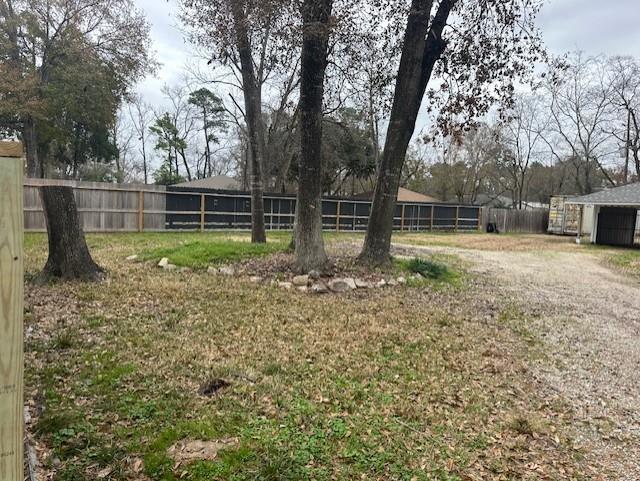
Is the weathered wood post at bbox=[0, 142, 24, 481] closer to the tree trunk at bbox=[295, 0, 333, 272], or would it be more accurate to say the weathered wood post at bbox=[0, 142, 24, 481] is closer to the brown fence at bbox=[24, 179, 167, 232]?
the tree trunk at bbox=[295, 0, 333, 272]

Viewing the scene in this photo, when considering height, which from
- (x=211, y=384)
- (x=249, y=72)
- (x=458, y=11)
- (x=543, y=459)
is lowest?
(x=543, y=459)

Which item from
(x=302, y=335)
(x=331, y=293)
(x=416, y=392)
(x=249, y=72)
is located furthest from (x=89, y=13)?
(x=416, y=392)

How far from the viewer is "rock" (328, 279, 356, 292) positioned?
6.46 m

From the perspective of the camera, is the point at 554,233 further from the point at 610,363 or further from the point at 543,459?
the point at 543,459

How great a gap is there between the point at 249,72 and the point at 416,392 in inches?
324

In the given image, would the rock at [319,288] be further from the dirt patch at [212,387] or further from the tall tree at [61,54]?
the tall tree at [61,54]

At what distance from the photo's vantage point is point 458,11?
7.66 m

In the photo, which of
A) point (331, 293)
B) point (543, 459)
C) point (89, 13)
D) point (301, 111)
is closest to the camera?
point (543, 459)

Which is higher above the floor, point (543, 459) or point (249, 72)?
point (249, 72)

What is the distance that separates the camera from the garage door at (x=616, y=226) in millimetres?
18984

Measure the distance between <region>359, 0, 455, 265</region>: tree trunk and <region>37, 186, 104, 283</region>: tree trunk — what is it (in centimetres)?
441

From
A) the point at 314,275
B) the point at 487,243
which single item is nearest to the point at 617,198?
the point at 487,243

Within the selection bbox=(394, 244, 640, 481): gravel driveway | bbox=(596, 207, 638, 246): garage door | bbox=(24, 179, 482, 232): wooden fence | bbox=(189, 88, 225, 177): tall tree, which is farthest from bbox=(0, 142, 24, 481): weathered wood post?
bbox=(189, 88, 225, 177): tall tree

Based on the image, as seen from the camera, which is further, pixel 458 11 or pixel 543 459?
pixel 458 11
